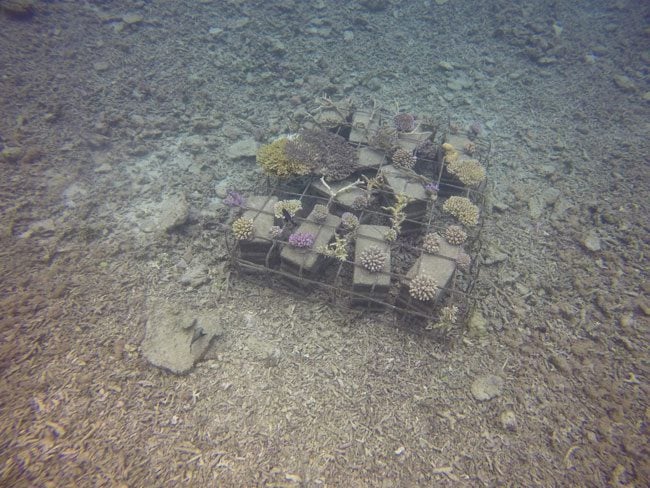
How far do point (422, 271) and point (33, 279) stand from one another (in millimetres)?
6665

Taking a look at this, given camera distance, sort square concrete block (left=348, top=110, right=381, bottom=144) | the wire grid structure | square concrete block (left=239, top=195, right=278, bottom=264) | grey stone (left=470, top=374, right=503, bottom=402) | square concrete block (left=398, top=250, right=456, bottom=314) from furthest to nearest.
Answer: square concrete block (left=348, top=110, right=381, bottom=144)
square concrete block (left=239, top=195, right=278, bottom=264)
the wire grid structure
square concrete block (left=398, top=250, right=456, bottom=314)
grey stone (left=470, top=374, right=503, bottom=402)

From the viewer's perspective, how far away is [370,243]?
218 inches

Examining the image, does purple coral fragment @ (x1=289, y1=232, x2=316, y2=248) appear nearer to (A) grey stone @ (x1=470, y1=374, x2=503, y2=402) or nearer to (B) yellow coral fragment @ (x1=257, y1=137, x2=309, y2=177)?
(B) yellow coral fragment @ (x1=257, y1=137, x2=309, y2=177)

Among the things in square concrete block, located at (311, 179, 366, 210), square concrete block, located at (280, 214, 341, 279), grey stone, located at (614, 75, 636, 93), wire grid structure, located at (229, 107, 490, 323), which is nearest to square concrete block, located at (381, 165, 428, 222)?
wire grid structure, located at (229, 107, 490, 323)

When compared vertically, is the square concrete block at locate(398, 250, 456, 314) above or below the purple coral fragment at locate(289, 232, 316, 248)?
below

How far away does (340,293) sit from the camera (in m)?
5.73

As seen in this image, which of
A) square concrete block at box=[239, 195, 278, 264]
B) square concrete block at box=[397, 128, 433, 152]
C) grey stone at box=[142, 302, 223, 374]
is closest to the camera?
grey stone at box=[142, 302, 223, 374]

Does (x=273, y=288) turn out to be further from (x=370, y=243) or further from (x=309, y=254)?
(x=370, y=243)

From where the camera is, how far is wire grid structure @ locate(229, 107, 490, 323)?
527 cm

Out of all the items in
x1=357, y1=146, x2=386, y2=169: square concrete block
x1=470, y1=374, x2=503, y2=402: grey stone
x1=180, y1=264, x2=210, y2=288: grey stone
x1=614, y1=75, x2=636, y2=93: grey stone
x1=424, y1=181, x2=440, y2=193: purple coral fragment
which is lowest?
x1=470, y1=374, x2=503, y2=402: grey stone

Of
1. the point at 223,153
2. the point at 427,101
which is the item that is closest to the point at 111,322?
the point at 223,153

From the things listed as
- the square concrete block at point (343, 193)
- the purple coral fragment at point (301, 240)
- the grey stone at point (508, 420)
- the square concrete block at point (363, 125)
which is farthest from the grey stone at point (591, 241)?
the purple coral fragment at point (301, 240)

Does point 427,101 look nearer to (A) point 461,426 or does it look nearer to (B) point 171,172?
(B) point 171,172

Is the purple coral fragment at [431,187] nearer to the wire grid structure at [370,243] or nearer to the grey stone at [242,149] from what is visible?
the wire grid structure at [370,243]
